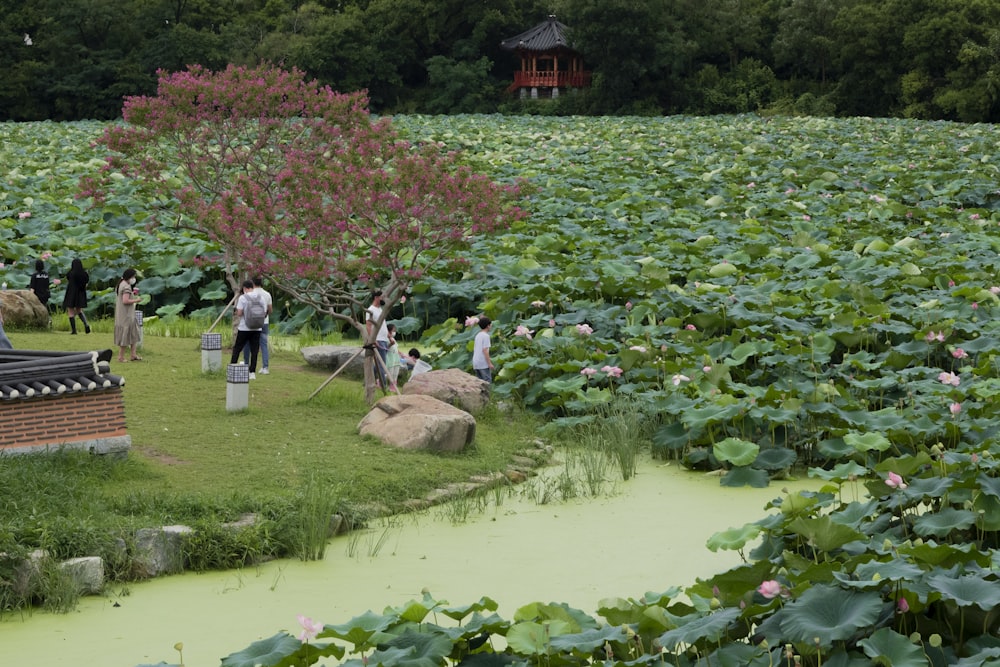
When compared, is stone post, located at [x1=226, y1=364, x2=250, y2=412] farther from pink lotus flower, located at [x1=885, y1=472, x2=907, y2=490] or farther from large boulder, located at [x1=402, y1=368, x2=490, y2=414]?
pink lotus flower, located at [x1=885, y1=472, x2=907, y2=490]

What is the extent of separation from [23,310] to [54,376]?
571cm

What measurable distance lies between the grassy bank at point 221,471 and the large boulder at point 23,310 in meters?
2.38

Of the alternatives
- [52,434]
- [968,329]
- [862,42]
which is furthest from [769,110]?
[52,434]

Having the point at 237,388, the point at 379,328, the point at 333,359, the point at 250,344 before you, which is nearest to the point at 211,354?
the point at 250,344

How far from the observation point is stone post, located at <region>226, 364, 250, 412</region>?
9.44 m

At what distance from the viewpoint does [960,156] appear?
72.8 ft

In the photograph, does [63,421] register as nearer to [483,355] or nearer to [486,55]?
[483,355]

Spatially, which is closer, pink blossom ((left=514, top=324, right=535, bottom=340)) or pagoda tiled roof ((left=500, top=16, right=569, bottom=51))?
pink blossom ((left=514, top=324, right=535, bottom=340))

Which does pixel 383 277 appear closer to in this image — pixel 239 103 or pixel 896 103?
pixel 239 103

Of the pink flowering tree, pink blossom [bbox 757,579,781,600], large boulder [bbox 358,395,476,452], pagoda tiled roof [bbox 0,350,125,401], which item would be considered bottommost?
large boulder [bbox 358,395,476,452]

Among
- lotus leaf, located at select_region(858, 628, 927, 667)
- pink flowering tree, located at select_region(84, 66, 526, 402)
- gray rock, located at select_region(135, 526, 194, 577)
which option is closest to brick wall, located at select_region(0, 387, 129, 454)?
gray rock, located at select_region(135, 526, 194, 577)

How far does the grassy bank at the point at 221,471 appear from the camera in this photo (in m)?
6.51

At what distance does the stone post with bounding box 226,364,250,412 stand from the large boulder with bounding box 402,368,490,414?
48.7 inches

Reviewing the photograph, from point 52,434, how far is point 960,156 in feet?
60.9
